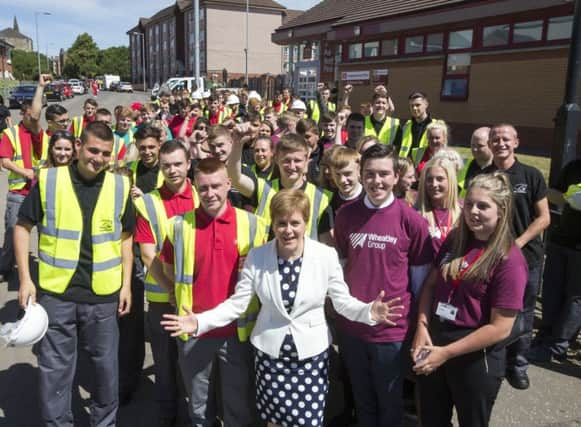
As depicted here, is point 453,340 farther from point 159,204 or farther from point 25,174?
point 25,174

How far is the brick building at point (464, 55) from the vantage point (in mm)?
14719

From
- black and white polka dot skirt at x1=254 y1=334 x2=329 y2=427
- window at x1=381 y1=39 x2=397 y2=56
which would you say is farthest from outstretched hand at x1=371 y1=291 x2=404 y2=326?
window at x1=381 y1=39 x2=397 y2=56

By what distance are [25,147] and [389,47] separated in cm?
1788

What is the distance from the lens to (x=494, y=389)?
259cm

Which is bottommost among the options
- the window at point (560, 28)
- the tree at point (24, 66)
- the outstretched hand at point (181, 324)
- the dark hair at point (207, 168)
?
the outstretched hand at point (181, 324)

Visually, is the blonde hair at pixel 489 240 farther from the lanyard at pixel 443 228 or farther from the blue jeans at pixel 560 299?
the blue jeans at pixel 560 299

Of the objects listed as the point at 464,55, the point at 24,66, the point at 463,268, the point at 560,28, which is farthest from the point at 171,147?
the point at 24,66

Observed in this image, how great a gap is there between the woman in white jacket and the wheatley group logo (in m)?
0.19

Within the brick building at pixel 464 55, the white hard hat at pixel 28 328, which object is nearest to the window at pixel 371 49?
the brick building at pixel 464 55

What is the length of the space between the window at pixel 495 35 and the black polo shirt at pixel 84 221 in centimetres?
1636

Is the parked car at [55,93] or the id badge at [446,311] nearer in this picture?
the id badge at [446,311]

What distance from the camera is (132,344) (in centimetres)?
385

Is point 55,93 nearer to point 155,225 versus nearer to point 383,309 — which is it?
point 155,225

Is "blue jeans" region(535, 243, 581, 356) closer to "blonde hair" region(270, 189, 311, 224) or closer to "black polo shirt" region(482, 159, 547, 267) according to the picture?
"black polo shirt" region(482, 159, 547, 267)
